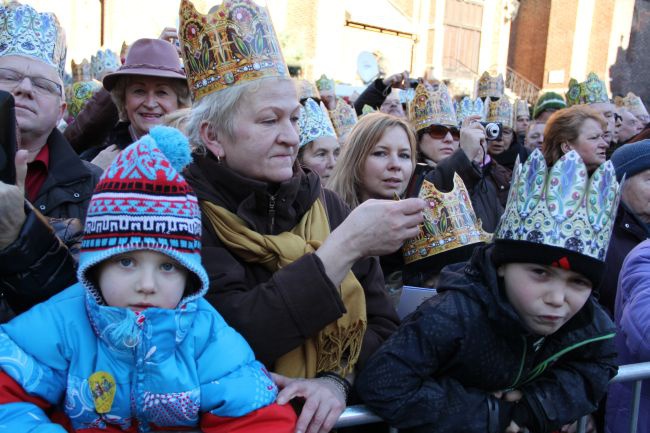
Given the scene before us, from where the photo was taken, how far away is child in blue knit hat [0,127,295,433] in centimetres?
168

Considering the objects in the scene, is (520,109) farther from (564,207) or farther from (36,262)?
(36,262)

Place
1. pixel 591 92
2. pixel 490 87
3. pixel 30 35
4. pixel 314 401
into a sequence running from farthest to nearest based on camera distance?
pixel 490 87 < pixel 591 92 < pixel 30 35 < pixel 314 401

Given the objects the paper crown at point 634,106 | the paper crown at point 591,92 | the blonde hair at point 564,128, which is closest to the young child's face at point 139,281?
the blonde hair at point 564,128

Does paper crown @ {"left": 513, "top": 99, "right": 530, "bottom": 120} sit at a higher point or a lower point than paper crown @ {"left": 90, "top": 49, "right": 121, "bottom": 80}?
lower

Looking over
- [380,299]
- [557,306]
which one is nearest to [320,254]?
[380,299]

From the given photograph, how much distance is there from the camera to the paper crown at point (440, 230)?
10.2 feet

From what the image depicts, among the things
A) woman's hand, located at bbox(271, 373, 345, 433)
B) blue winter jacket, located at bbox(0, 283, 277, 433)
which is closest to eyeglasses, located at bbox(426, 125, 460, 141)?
woman's hand, located at bbox(271, 373, 345, 433)

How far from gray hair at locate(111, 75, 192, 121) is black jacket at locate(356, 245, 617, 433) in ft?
7.26

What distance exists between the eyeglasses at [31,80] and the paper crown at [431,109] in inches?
138

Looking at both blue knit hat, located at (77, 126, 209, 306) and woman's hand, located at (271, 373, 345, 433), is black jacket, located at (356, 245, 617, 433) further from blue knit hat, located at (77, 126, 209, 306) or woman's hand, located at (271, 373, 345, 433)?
blue knit hat, located at (77, 126, 209, 306)

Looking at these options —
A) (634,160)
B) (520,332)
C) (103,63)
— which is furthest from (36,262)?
(103,63)

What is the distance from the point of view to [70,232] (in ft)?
7.00

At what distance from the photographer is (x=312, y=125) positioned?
4234 mm

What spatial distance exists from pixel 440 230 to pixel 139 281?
180 centimetres
